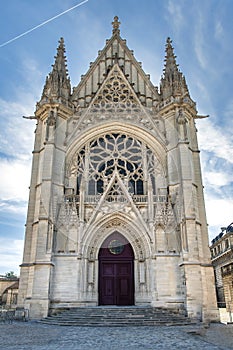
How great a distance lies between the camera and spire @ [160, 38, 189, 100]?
18.6m

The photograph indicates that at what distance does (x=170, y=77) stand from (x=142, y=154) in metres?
5.66

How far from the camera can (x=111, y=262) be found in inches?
615

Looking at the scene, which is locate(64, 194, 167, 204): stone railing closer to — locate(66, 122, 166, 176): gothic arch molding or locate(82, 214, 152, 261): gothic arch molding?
locate(82, 214, 152, 261): gothic arch molding

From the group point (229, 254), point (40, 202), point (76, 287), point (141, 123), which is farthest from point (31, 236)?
point (229, 254)

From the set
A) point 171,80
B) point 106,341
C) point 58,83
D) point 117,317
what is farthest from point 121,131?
point 106,341

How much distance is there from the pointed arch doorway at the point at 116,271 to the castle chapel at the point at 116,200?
1.9 inches

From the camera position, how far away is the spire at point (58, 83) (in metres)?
18.5

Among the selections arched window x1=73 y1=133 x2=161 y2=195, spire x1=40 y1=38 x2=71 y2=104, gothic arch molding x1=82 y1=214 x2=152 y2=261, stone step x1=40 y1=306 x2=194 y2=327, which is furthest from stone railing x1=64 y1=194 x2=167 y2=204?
spire x1=40 y1=38 x2=71 y2=104

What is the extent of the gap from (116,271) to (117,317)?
Answer: 4028mm

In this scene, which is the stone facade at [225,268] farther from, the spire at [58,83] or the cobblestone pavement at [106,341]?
the spire at [58,83]

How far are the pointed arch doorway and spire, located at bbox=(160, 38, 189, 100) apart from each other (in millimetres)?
9435

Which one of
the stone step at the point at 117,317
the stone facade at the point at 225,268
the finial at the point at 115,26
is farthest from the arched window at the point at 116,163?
the stone facade at the point at 225,268

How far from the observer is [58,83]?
19.0 m

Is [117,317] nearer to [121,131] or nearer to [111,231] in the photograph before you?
[111,231]
